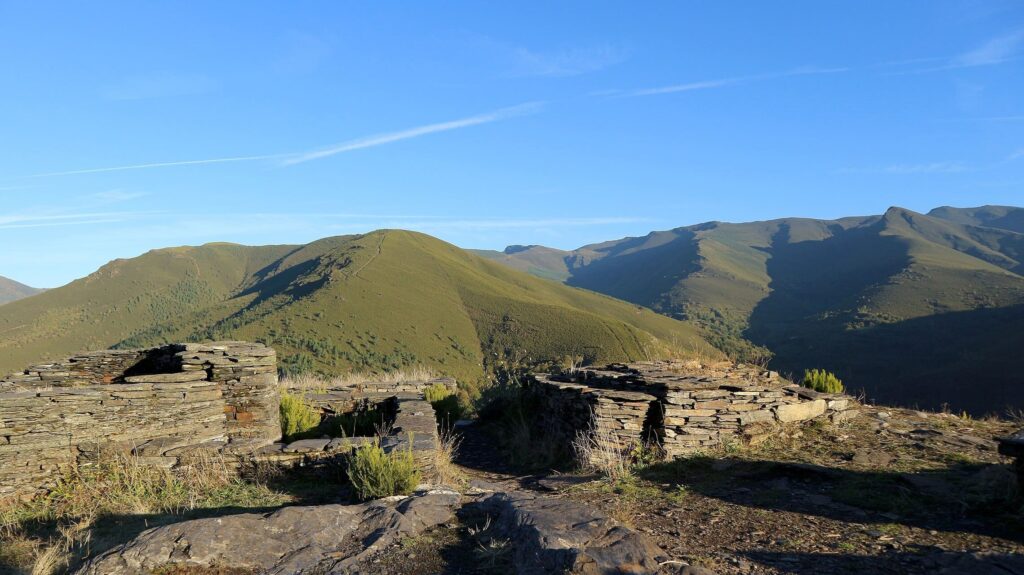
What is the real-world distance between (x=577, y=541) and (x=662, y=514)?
6.97ft

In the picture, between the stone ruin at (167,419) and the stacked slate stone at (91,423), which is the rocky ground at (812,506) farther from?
the stacked slate stone at (91,423)

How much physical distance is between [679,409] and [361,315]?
49.9 m

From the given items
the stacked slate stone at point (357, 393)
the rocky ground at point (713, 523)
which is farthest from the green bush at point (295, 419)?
the rocky ground at point (713, 523)

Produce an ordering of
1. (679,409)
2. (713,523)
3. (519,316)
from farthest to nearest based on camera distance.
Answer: (519,316) → (679,409) → (713,523)

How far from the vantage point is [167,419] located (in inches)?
316

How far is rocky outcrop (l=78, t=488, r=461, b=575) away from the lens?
13.8ft

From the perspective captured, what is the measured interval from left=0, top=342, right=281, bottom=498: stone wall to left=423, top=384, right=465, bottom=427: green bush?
5.04m

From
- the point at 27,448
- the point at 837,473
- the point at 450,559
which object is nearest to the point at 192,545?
the point at 450,559

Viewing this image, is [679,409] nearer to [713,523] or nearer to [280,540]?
[713,523]

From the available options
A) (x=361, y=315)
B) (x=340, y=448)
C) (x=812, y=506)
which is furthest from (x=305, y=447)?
(x=361, y=315)

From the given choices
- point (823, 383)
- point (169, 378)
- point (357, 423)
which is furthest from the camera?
point (823, 383)

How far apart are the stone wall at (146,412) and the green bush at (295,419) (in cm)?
95

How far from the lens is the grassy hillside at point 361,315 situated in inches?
1972

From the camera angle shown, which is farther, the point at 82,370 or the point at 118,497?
the point at 82,370
